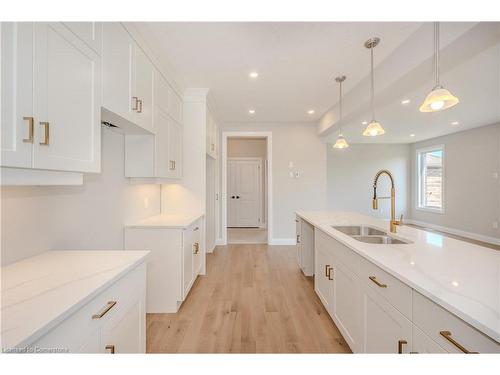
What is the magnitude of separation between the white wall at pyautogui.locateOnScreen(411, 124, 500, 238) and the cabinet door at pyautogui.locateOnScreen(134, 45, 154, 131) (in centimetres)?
663

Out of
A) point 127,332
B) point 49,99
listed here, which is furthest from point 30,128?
point 127,332

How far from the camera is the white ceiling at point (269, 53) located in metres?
1.86

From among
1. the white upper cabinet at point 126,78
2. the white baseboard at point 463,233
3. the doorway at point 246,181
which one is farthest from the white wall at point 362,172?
the white upper cabinet at point 126,78

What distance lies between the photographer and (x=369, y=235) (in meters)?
2.18

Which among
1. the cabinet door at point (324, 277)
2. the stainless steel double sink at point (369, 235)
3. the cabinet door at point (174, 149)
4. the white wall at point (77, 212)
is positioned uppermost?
the cabinet door at point (174, 149)

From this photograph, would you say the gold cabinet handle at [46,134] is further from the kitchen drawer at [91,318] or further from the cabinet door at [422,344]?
the cabinet door at [422,344]

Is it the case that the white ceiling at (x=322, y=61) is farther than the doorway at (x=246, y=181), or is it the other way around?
the doorway at (x=246, y=181)

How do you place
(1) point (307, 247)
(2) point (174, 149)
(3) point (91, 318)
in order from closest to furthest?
1. (3) point (91, 318)
2. (2) point (174, 149)
3. (1) point (307, 247)

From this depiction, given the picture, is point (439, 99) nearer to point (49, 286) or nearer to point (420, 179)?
point (49, 286)

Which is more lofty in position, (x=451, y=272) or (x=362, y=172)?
(x=362, y=172)

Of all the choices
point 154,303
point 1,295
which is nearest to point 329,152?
point 154,303

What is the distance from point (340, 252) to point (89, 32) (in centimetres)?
214

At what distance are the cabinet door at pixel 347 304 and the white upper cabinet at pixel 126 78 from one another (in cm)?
196
